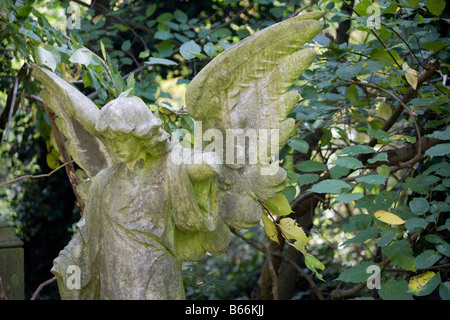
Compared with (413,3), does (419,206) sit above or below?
below

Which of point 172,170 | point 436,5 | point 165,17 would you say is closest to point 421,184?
point 436,5

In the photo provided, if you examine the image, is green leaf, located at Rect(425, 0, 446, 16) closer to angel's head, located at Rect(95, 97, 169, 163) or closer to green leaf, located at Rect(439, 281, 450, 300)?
green leaf, located at Rect(439, 281, 450, 300)

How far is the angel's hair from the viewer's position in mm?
2084

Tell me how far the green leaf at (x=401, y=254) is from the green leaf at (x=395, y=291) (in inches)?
4.1

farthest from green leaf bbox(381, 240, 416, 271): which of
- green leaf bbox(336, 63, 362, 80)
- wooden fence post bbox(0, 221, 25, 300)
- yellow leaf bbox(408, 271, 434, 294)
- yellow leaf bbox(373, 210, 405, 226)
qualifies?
wooden fence post bbox(0, 221, 25, 300)

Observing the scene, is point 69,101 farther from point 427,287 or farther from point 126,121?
point 427,287

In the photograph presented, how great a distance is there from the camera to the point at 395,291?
2.73 metres

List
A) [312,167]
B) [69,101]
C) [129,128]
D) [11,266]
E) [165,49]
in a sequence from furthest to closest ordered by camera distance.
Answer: [165,49], [11,266], [312,167], [69,101], [129,128]

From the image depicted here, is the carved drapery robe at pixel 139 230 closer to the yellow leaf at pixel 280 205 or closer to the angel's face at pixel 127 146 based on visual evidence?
the angel's face at pixel 127 146

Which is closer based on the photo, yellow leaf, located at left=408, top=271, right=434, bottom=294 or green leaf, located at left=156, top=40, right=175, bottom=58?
yellow leaf, located at left=408, top=271, right=434, bottom=294

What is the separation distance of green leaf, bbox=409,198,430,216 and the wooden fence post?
2.45 metres

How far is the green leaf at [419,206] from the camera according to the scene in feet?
9.45

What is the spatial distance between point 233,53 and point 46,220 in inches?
155

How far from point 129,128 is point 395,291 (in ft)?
5.04
